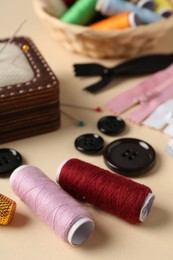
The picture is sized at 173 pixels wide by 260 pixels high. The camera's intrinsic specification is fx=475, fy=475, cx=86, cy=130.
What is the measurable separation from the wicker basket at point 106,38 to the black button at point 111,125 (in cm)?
27

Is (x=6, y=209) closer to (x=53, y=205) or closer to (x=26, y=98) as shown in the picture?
(x=53, y=205)

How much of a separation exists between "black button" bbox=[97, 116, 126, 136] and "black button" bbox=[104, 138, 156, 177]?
0.05m

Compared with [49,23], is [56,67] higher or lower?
lower

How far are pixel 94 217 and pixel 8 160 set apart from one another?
0.82ft

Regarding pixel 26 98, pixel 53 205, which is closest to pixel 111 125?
pixel 26 98

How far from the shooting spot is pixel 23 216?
0.95 metres

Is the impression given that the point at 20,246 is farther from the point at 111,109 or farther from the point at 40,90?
the point at 111,109

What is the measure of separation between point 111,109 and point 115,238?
0.45 meters

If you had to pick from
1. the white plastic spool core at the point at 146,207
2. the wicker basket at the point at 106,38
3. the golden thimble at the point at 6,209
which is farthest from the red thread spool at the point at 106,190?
the wicker basket at the point at 106,38

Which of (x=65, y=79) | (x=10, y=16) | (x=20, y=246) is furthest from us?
(x=10, y=16)

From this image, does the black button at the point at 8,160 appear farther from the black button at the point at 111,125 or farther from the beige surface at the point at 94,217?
the black button at the point at 111,125

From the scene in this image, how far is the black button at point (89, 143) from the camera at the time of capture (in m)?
1.11

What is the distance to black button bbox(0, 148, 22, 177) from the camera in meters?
1.04

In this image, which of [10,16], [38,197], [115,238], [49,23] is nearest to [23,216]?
[38,197]
